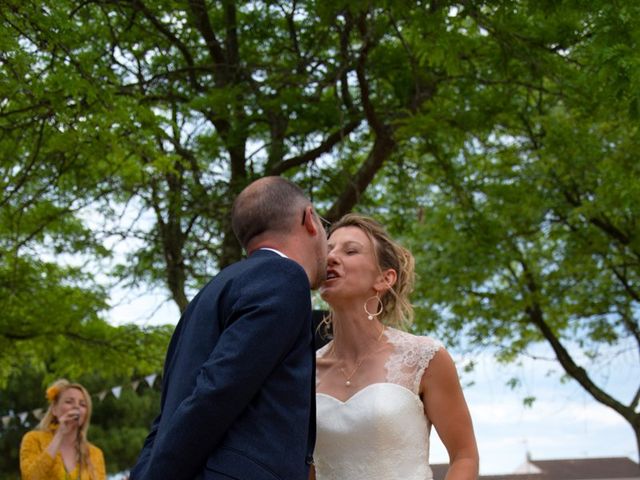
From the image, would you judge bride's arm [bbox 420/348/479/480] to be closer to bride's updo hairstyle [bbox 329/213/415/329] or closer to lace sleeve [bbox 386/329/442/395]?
lace sleeve [bbox 386/329/442/395]

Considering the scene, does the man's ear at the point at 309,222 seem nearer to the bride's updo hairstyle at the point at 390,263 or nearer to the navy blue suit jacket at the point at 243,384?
the navy blue suit jacket at the point at 243,384

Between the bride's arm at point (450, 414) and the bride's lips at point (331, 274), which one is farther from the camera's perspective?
the bride's lips at point (331, 274)

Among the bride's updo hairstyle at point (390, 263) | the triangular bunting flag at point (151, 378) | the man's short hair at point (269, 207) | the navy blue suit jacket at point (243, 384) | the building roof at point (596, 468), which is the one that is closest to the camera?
the navy blue suit jacket at point (243, 384)

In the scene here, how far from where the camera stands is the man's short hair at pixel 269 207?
2.80 meters

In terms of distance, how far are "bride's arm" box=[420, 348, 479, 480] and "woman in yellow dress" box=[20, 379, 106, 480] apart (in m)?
3.98

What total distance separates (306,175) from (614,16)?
6.13 meters

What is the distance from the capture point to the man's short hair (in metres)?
2.80

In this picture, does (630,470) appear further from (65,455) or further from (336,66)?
(65,455)

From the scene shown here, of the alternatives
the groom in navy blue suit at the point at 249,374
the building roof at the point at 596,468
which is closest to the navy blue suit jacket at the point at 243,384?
the groom in navy blue suit at the point at 249,374

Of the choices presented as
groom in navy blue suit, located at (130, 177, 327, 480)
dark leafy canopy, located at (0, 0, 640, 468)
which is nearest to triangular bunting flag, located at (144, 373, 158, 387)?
dark leafy canopy, located at (0, 0, 640, 468)

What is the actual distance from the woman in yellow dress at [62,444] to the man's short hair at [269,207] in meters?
4.55

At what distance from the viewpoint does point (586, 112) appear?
9.53m

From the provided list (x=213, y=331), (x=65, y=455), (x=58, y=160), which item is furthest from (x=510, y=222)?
(x=213, y=331)

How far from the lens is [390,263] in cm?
390
